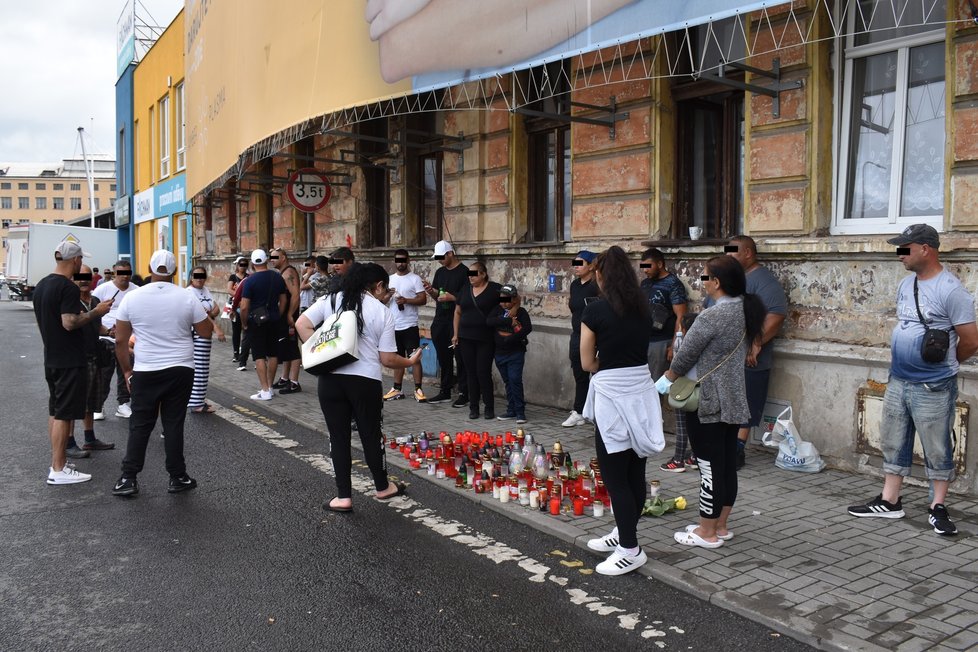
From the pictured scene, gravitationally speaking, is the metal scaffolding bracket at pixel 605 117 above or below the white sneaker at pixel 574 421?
above

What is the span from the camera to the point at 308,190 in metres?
14.7

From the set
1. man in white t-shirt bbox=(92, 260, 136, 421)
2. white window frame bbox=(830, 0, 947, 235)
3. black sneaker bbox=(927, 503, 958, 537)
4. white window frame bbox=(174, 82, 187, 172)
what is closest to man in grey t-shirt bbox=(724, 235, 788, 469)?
white window frame bbox=(830, 0, 947, 235)

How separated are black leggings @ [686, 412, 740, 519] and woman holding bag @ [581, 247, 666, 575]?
0.35m

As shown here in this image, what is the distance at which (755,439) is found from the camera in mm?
7660

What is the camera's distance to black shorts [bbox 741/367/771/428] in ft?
23.5

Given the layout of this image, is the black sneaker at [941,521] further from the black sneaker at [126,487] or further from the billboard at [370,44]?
the black sneaker at [126,487]

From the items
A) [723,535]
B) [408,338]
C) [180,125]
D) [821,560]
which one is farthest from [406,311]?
[180,125]

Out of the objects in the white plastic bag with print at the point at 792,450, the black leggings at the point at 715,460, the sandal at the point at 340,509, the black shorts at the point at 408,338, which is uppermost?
the black shorts at the point at 408,338

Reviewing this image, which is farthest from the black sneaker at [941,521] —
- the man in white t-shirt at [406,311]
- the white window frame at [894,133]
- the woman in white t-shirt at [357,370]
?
the man in white t-shirt at [406,311]

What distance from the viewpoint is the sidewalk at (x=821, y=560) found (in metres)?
4.05

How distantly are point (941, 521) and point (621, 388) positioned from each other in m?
2.36

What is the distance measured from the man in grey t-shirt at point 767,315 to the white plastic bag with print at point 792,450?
9.4 inches

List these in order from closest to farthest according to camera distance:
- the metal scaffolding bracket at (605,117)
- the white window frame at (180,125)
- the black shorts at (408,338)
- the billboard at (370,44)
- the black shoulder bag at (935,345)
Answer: the black shoulder bag at (935,345) → the billboard at (370,44) → the metal scaffolding bracket at (605,117) → the black shorts at (408,338) → the white window frame at (180,125)

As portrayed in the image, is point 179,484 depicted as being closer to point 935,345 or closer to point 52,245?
point 935,345
